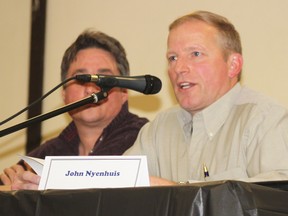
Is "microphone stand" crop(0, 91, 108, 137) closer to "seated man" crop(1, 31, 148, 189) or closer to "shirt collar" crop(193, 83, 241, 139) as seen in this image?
"shirt collar" crop(193, 83, 241, 139)

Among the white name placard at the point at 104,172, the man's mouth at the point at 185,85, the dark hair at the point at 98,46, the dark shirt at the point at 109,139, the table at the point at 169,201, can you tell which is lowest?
the table at the point at 169,201

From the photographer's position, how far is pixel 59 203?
1274 millimetres

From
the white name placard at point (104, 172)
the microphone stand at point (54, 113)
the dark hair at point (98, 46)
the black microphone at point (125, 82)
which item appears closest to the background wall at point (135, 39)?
the dark hair at point (98, 46)

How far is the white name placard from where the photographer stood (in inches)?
53.4

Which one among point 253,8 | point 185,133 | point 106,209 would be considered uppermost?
point 253,8

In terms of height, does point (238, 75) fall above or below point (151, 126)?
above

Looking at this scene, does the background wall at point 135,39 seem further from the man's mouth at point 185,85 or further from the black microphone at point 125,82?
the black microphone at point 125,82

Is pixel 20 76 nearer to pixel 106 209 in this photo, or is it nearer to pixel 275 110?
pixel 275 110

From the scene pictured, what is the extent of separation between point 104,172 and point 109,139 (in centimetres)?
126

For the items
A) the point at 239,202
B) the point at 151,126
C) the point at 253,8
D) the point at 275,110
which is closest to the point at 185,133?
the point at 151,126

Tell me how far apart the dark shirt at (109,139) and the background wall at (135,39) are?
0.45 meters

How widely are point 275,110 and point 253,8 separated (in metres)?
0.99

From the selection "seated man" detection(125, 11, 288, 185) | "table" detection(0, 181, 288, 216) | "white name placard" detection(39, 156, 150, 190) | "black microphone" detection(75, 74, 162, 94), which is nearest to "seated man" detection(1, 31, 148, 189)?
"seated man" detection(125, 11, 288, 185)

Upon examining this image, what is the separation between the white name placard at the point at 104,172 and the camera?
136cm
